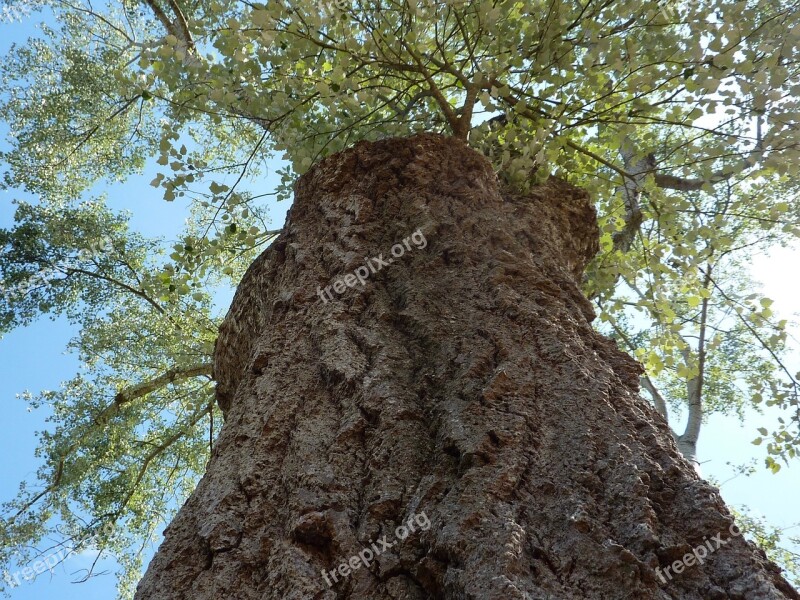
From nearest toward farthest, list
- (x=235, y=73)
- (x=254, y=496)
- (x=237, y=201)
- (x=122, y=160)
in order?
(x=254, y=496), (x=235, y=73), (x=237, y=201), (x=122, y=160)

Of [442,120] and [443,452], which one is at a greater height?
[442,120]

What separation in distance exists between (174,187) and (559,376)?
2972 millimetres

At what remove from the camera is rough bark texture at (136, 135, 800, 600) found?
1.26 metres

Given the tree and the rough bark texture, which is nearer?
the rough bark texture

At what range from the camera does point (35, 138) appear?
27.0 ft

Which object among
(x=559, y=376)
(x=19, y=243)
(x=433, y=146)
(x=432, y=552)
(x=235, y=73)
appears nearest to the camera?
(x=432, y=552)

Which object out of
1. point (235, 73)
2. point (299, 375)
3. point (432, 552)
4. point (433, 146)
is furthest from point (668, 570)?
point (235, 73)

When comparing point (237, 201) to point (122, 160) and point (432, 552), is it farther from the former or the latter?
point (122, 160)

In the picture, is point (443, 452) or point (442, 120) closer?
point (443, 452)

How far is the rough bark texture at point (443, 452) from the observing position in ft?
4.14

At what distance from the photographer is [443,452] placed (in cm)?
158

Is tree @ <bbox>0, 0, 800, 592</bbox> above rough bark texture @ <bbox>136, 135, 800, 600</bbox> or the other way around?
above

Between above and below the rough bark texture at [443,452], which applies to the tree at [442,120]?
above

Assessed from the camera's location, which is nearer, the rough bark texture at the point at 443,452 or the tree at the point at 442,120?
the rough bark texture at the point at 443,452
